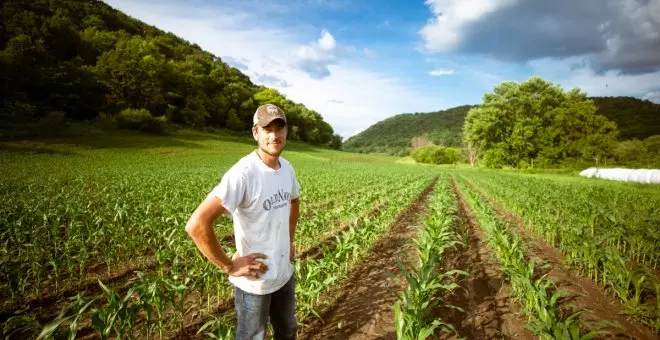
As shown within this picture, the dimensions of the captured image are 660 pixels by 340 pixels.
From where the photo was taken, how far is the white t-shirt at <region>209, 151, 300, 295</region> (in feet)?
6.59

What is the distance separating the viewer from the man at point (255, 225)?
1931 mm

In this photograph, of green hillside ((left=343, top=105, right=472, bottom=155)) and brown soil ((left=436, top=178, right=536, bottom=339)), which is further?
green hillside ((left=343, top=105, right=472, bottom=155))

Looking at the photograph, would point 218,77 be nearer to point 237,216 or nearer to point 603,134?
point 603,134

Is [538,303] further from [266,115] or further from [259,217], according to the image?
[266,115]

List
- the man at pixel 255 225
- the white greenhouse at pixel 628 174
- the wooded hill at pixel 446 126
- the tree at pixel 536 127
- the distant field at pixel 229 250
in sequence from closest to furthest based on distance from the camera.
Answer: the man at pixel 255 225 < the distant field at pixel 229 250 < the white greenhouse at pixel 628 174 < the tree at pixel 536 127 < the wooded hill at pixel 446 126

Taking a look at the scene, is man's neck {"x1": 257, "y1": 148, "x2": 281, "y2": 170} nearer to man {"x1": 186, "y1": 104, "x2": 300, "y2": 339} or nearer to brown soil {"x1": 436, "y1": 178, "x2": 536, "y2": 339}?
man {"x1": 186, "y1": 104, "x2": 300, "y2": 339}

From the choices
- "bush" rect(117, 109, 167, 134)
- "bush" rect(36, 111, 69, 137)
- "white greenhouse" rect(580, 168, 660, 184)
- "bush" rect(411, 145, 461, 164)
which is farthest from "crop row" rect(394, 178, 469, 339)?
"bush" rect(411, 145, 461, 164)

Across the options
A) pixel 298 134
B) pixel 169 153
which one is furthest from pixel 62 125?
pixel 298 134

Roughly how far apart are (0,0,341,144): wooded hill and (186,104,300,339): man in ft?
125

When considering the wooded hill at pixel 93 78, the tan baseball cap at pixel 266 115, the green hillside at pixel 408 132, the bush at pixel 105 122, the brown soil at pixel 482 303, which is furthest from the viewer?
the green hillside at pixel 408 132

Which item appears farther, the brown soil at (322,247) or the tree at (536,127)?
the tree at (536,127)

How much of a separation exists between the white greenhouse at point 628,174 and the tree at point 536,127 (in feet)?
34.3

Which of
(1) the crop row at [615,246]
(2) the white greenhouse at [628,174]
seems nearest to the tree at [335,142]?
(2) the white greenhouse at [628,174]

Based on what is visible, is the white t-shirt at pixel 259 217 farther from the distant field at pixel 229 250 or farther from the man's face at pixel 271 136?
the distant field at pixel 229 250
